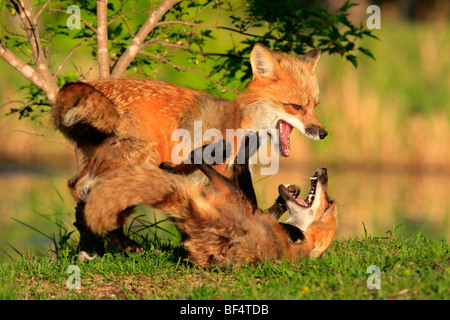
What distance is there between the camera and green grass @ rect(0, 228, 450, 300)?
12.2ft

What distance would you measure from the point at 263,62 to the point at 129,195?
6.39 feet

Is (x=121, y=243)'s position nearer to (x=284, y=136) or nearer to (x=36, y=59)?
(x=284, y=136)

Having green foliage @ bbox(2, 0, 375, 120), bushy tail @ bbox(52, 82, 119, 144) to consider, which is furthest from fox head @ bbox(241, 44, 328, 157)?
bushy tail @ bbox(52, 82, 119, 144)

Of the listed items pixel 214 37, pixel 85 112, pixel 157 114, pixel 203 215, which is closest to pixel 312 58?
pixel 214 37

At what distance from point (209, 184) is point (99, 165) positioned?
3.25 ft

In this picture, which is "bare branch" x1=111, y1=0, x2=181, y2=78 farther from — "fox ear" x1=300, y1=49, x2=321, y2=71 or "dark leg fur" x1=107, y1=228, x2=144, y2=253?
"dark leg fur" x1=107, y1=228, x2=144, y2=253

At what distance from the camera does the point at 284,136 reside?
5402 mm

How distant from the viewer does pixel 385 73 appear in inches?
502

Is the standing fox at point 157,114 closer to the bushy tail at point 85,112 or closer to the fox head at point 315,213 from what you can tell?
the bushy tail at point 85,112

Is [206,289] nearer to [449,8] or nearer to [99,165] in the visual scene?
[99,165]

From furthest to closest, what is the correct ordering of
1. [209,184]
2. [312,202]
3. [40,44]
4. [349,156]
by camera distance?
[349,156] < [40,44] < [312,202] < [209,184]

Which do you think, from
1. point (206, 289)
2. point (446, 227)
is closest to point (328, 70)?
point (446, 227)

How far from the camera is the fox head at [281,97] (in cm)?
520

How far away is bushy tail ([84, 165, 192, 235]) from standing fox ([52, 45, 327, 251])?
510 millimetres
